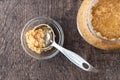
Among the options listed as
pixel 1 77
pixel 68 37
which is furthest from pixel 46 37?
pixel 1 77

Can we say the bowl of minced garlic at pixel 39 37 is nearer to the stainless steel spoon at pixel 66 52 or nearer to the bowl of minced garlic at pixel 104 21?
the stainless steel spoon at pixel 66 52

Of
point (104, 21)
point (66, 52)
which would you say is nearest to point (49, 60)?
point (66, 52)

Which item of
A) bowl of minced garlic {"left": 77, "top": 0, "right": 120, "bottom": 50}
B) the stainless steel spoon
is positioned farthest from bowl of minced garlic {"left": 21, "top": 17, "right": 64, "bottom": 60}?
bowl of minced garlic {"left": 77, "top": 0, "right": 120, "bottom": 50}

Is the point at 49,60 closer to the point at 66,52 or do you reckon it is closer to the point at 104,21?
the point at 66,52

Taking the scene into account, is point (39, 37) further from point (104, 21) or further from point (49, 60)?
point (104, 21)

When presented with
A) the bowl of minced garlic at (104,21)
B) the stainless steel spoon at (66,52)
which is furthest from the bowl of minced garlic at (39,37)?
the bowl of minced garlic at (104,21)

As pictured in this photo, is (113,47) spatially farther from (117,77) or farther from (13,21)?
(13,21)
